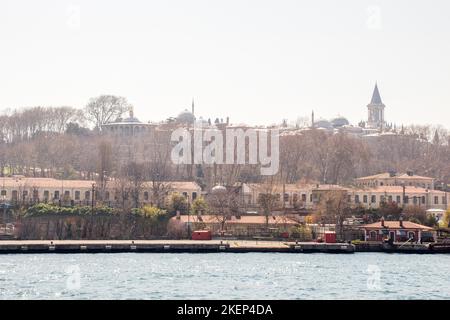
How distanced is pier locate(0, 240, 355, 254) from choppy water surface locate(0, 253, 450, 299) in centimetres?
160

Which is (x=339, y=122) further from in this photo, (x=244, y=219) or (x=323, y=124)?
(x=244, y=219)

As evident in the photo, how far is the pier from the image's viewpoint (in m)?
62.7

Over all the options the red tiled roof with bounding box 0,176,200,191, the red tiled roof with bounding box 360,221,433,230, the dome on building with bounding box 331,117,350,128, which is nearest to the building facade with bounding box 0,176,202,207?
the red tiled roof with bounding box 0,176,200,191

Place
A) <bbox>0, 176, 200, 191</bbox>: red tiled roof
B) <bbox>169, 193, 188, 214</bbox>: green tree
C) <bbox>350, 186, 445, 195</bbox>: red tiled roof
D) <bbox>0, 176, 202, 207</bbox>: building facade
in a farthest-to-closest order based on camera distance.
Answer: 1. <bbox>350, 186, 445, 195</bbox>: red tiled roof
2. <bbox>0, 176, 200, 191</bbox>: red tiled roof
3. <bbox>0, 176, 202, 207</bbox>: building facade
4. <bbox>169, 193, 188, 214</bbox>: green tree

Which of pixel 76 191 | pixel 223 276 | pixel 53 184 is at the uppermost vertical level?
pixel 53 184

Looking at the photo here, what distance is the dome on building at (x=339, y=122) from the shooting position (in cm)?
18355

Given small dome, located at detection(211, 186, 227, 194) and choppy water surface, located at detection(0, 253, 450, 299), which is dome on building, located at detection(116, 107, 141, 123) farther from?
choppy water surface, located at detection(0, 253, 450, 299)

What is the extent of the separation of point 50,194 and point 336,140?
34739 millimetres

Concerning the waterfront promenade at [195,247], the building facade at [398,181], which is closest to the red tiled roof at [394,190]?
the building facade at [398,181]

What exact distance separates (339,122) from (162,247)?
124m

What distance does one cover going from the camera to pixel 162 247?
64.0 meters

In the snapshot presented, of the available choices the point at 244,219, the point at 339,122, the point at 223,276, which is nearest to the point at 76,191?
the point at 244,219
